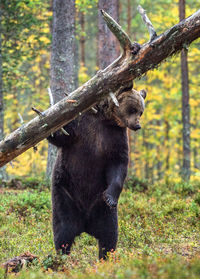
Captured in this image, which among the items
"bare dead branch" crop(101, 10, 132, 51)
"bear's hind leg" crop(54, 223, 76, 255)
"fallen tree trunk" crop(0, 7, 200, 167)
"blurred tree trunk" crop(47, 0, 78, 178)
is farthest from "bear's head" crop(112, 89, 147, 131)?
"blurred tree trunk" crop(47, 0, 78, 178)

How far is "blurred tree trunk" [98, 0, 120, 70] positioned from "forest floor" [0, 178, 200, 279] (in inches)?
173

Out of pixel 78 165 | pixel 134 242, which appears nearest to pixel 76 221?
pixel 78 165

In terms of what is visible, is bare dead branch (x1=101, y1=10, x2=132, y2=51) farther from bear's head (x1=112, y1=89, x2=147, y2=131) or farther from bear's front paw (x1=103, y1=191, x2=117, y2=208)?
bear's front paw (x1=103, y1=191, x2=117, y2=208)

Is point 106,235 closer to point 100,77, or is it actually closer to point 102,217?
point 102,217

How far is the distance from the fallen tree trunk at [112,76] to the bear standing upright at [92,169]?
0.59 meters

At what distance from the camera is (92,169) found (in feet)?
18.8

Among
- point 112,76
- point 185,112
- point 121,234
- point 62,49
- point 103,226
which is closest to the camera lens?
point 112,76

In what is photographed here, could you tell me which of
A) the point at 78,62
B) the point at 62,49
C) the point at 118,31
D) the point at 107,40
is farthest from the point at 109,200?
the point at 78,62

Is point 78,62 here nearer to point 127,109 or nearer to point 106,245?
point 127,109

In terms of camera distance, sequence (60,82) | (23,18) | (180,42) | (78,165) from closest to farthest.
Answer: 1. (180,42)
2. (78,165)
3. (60,82)
4. (23,18)

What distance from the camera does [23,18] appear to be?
14.2 meters

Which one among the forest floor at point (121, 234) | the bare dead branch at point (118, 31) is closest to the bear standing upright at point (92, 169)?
the forest floor at point (121, 234)

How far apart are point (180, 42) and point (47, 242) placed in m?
4.67

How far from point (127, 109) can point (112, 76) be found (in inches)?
38.5
